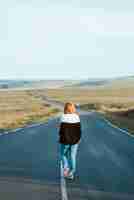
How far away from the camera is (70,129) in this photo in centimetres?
1502

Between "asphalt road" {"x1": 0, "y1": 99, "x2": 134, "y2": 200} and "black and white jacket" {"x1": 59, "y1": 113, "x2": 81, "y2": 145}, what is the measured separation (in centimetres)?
94

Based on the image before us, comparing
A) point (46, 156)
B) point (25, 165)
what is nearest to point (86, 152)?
point (46, 156)

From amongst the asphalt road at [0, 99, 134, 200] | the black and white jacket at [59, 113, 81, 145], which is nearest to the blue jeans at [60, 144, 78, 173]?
the black and white jacket at [59, 113, 81, 145]

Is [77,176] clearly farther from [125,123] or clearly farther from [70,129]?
[125,123]

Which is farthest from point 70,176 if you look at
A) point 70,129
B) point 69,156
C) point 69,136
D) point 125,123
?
point 125,123

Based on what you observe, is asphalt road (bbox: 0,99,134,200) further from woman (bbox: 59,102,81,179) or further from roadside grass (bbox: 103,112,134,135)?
roadside grass (bbox: 103,112,134,135)

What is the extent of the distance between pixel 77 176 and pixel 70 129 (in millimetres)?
1198

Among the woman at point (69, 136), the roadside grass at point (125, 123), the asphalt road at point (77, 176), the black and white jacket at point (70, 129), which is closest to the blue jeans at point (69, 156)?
the woman at point (69, 136)

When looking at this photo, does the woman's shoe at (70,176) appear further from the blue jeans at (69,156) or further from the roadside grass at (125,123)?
the roadside grass at (125,123)

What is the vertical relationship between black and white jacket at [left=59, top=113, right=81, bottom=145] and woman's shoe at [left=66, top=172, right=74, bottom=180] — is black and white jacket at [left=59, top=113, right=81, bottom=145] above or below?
above

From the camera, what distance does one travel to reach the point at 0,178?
14.7 m

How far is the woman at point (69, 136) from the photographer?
14.8m

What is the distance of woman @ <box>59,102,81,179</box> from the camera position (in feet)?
48.7

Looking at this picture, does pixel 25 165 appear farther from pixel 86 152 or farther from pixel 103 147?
pixel 103 147
